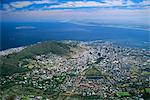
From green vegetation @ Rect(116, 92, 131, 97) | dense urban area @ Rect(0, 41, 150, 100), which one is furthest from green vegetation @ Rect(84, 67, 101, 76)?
green vegetation @ Rect(116, 92, 131, 97)

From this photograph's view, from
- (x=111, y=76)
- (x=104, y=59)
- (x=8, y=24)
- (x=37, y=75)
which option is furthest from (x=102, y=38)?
(x=8, y=24)

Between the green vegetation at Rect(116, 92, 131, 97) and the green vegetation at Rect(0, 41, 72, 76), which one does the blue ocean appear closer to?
the green vegetation at Rect(0, 41, 72, 76)

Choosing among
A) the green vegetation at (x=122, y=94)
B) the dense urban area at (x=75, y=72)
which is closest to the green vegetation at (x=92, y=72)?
the dense urban area at (x=75, y=72)

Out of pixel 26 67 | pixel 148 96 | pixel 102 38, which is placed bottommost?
pixel 148 96

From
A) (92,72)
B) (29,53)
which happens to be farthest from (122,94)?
(29,53)

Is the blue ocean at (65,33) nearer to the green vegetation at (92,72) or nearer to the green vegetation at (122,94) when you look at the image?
the green vegetation at (92,72)

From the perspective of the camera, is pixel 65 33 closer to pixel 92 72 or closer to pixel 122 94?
pixel 92 72

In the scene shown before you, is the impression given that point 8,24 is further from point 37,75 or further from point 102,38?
point 102,38
